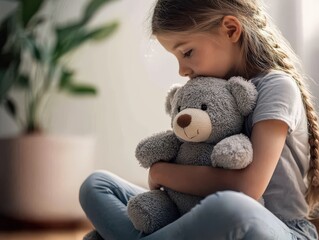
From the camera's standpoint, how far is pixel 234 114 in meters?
0.98

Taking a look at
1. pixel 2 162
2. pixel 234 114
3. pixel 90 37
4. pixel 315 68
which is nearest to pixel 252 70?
pixel 234 114

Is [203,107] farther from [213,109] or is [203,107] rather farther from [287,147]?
[287,147]

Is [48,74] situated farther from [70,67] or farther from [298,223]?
[298,223]

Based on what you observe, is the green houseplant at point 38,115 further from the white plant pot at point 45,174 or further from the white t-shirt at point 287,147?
the white t-shirt at point 287,147

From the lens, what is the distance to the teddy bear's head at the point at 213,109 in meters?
0.95

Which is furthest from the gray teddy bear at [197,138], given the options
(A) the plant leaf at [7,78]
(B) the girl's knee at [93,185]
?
(A) the plant leaf at [7,78]

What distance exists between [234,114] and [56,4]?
58.2 inches

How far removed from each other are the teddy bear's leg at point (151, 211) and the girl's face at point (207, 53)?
0.23 meters

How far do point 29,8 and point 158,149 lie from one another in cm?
132

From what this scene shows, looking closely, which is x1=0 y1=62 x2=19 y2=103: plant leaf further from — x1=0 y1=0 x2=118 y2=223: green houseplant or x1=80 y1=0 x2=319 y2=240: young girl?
x1=80 y1=0 x2=319 y2=240: young girl

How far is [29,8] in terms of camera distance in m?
2.16

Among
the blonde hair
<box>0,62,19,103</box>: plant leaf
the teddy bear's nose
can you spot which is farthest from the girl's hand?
<box>0,62,19,103</box>: plant leaf

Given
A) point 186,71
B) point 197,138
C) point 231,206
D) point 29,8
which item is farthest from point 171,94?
point 29,8

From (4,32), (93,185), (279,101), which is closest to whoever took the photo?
(279,101)
